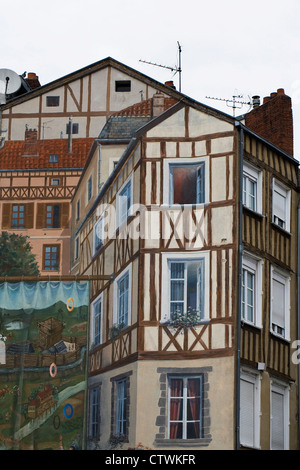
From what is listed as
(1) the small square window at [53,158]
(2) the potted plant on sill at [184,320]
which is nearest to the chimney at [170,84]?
(1) the small square window at [53,158]

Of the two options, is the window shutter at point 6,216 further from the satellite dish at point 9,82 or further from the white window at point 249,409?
the white window at point 249,409

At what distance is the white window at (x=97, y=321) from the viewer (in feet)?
79.2

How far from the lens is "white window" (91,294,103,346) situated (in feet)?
79.2

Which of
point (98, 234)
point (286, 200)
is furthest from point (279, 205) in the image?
point (98, 234)

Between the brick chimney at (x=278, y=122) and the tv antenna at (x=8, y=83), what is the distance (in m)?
5.90

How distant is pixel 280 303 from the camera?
24.4 m

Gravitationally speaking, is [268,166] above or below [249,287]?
above

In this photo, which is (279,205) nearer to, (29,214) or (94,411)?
(29,214)

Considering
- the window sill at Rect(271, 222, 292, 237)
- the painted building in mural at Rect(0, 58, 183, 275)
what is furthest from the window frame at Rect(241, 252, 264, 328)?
the painted building in mural at Rect(0, 58, 183, 275)

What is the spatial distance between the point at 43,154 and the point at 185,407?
7.27 m

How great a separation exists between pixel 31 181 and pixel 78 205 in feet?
4.32
